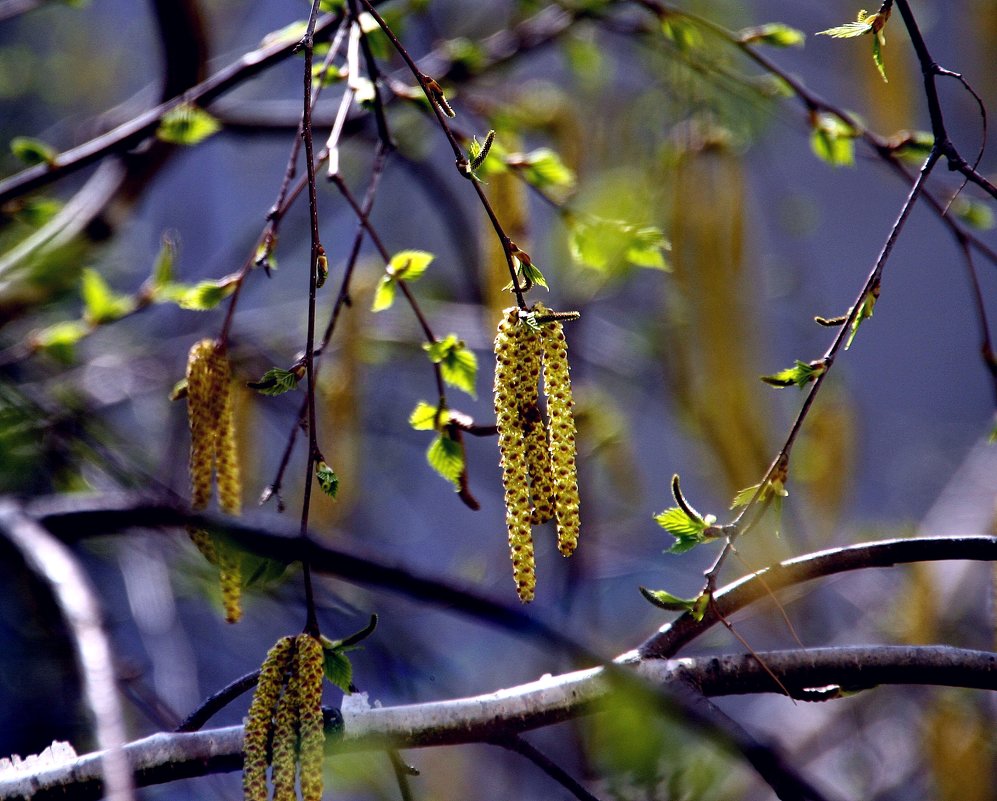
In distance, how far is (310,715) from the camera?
463 mm

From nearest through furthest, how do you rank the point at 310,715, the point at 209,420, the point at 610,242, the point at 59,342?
the point at 310,715 → the point at 209,420 → the point at 610,242 → the point at 59,342

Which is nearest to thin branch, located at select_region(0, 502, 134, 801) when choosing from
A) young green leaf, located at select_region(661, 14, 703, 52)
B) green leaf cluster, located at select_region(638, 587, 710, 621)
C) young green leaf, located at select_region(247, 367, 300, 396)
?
young green leaf, located at select_region(247, 367, 300, 396)

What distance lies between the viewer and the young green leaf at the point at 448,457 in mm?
602

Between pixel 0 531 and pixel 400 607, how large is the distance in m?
0.88

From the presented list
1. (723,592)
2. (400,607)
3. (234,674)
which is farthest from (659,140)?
(234,674)

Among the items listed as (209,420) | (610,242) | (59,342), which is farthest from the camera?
(59,342)

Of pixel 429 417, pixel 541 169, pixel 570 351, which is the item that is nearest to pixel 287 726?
pixel 429 417

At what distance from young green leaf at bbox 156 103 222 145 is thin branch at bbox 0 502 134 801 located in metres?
0.31

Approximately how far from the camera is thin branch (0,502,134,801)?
373 millimetres

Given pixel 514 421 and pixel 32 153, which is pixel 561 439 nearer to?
pixel 514 421

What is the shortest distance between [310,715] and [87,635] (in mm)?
126

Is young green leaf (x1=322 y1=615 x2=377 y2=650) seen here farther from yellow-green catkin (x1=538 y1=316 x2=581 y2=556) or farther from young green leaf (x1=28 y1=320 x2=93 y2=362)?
young green leaf (x1=28 y1=320 x2=93 y2=362)

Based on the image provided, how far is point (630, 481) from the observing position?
5.00 feet

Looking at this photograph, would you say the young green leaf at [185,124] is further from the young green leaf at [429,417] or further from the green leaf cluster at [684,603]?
the green leaf cluster at [684,603]
